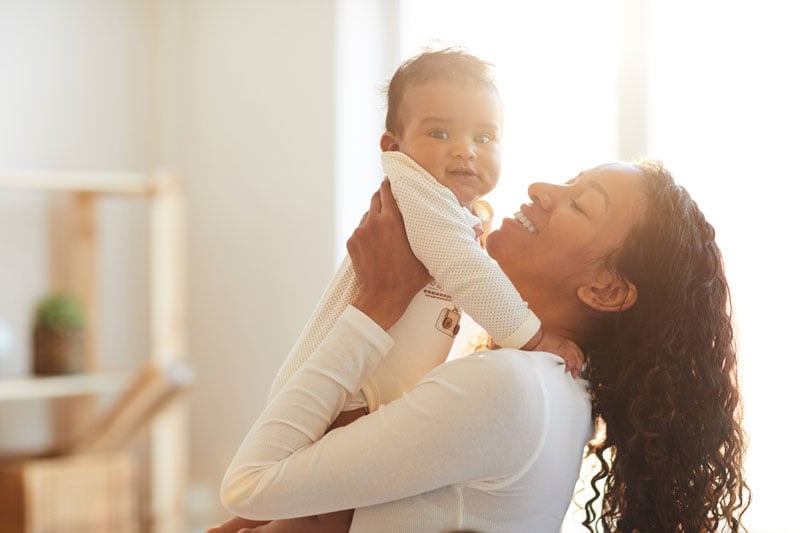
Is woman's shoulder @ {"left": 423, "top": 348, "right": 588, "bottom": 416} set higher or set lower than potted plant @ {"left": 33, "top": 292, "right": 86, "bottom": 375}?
higher

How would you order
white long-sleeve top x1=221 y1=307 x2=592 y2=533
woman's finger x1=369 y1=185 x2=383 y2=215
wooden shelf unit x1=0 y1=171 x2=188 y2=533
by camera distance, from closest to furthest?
1. white long-sleeve top x1=221 y1=307 x2=592 y2=533
2. woman's finger x1=369 y1=185 x2=383 y2=215
3. wooden shelf unit x1=0 y1=171 x2=188 y2=533

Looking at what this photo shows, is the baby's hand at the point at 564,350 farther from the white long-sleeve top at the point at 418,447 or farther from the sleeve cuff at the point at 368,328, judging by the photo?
the sleeve cuff at the point at 368,328

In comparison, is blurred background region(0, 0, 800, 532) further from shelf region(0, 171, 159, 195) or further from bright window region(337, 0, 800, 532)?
shelf region(0, 171, 159, 195)

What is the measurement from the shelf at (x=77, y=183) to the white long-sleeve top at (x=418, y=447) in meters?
2.15

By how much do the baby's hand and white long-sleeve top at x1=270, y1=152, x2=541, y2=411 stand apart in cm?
3

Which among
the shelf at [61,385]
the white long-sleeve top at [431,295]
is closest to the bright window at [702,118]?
the white long-sleeve top at [431,295]

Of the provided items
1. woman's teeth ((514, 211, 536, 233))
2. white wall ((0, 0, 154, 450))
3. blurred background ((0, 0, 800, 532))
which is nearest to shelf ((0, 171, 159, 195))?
white wall ((0, 0, 154, 450))

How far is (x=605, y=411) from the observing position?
1.31 metres

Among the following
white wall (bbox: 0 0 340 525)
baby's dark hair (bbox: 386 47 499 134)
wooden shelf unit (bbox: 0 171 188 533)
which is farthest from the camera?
white wall (bbox: 0 0 340 525)

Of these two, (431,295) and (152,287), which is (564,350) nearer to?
(431,295)

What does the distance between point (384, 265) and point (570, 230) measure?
27 cm

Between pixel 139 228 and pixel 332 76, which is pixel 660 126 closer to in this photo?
pixel 332 76

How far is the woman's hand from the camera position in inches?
46.4

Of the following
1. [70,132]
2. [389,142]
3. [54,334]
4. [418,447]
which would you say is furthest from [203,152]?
[418,447]
